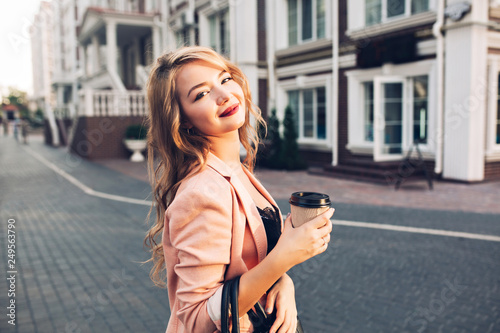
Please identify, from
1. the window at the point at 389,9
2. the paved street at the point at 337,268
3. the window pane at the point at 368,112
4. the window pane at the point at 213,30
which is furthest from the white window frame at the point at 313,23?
the paved street at the point at 337,268

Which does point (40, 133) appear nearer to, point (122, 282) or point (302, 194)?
point (122, 282)

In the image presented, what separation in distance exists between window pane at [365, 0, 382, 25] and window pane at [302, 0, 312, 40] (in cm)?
255

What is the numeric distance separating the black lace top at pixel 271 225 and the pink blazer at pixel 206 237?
0.10m

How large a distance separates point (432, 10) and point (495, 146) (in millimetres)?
3639

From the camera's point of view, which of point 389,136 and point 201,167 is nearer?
point 201,167

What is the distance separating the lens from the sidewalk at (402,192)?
334 inches

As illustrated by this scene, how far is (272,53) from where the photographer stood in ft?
54.5

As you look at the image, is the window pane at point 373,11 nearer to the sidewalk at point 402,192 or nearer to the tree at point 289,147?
the tree at point 289,147

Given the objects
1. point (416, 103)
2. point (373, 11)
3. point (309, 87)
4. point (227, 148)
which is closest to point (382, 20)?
point (373, 11)

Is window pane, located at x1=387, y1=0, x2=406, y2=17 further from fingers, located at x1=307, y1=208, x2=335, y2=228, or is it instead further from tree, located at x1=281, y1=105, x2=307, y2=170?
fingers, located at x1=307, y1=208, x2=335, y2=228

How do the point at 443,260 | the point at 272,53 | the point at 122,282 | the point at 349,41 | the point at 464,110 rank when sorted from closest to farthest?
the point at 122,282 < the point at 443,260 < the point at 464,110 < the point at 349,41 < the point at 272,53

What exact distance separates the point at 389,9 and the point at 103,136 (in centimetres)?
1192

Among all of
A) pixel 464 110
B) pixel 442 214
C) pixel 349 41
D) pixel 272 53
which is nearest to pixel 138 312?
pixel 442 214

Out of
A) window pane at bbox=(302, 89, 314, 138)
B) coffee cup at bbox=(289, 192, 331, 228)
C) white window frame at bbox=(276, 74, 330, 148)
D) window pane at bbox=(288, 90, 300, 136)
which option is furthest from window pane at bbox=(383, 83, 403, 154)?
coffee cup at bbox=(289, 192, 331, 228)
